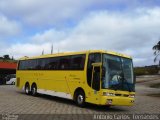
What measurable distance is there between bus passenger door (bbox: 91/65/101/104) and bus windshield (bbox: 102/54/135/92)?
348 mm

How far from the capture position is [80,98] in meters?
21.2

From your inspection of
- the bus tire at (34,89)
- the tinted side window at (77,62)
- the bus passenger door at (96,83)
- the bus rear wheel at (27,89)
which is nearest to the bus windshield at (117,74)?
the bus passenger door at (96,83)

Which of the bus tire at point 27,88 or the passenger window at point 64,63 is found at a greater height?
the passenger window at point 64,63

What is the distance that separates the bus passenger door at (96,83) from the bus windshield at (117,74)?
35 centimetres

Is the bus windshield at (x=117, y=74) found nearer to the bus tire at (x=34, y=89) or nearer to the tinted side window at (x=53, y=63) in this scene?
the tinted side window at (x=53, y=63)

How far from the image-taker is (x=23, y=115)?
50.9ft

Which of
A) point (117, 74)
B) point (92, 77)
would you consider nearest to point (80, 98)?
point (92, 77)

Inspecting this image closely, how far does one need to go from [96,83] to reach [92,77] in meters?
0.55

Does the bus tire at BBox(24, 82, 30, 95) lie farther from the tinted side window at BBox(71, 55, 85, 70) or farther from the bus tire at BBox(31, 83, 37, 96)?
the tinted side window at BBox(71, 55, 85, 70)

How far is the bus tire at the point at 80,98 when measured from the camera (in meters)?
20.8

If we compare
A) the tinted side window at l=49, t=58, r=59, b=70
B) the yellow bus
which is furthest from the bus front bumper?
the tinted side window at l=49, t=58, r=59, b=70

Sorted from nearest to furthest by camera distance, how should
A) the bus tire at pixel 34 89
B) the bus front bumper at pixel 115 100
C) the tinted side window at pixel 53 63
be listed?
the bus front bumper at pixel 115 100 → the tinted side window at pixel 53 63 → the bus tire at pixel 34 89

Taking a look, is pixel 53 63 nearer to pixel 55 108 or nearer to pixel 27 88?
pixel 27 88

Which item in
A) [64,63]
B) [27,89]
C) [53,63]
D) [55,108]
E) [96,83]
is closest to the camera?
[55,108]
